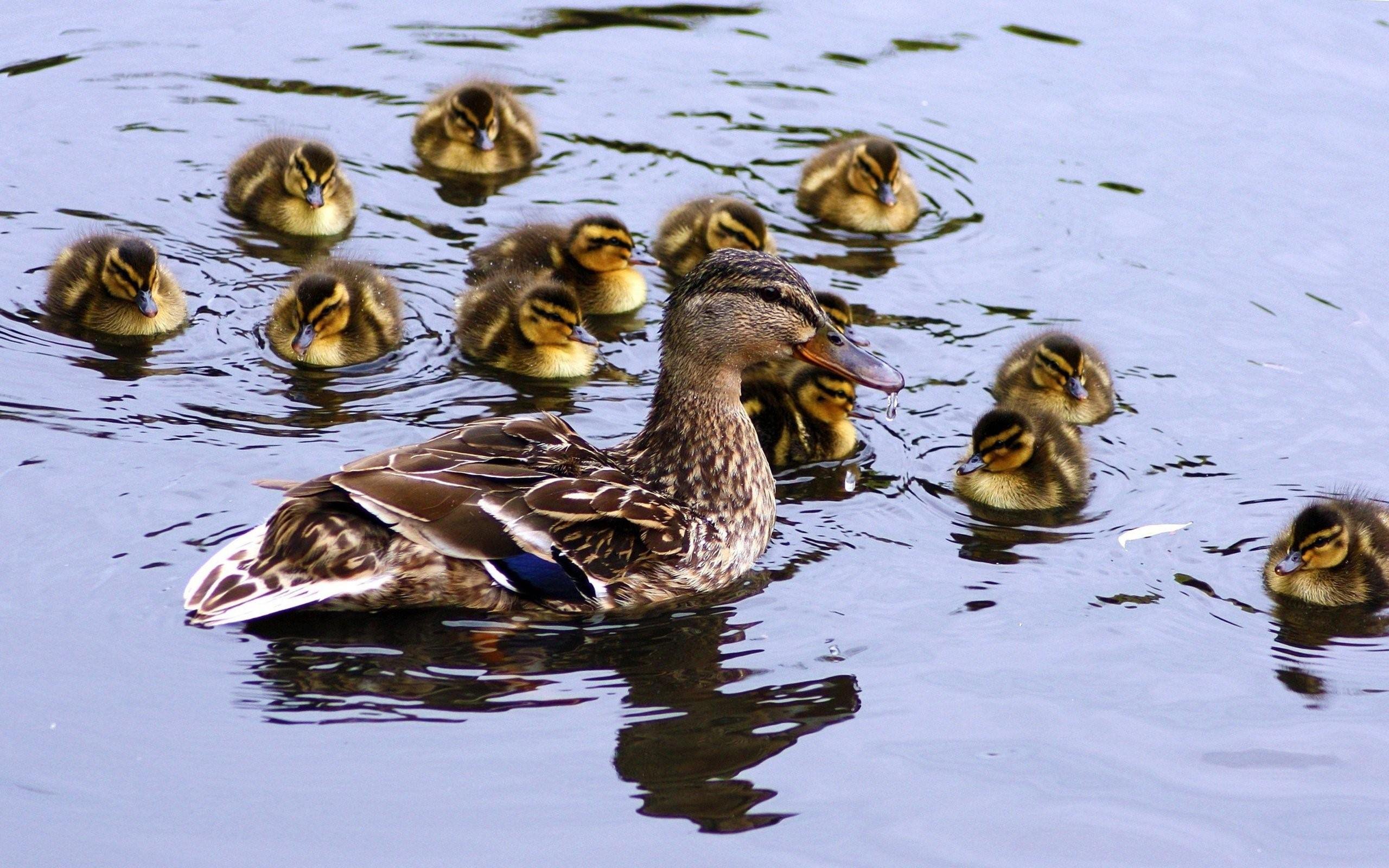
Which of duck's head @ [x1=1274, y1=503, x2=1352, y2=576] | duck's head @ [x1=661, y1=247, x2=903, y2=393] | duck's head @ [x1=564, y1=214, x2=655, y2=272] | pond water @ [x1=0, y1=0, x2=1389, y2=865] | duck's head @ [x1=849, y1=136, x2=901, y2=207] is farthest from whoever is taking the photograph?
duck's head @ [x1=849, y1=136, x2=901, y2=207]

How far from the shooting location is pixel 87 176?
675 centimetres

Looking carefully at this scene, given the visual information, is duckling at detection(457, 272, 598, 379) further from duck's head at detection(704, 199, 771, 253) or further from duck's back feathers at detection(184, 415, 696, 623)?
duck's back feathers at detection(184, 415, 696, 623)

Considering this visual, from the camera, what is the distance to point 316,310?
18.0ft

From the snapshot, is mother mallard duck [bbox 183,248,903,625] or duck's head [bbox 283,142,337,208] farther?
duck's head [bbox 283,142,337,208]

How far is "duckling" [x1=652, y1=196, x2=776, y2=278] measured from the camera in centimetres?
623

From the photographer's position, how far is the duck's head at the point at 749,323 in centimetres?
462

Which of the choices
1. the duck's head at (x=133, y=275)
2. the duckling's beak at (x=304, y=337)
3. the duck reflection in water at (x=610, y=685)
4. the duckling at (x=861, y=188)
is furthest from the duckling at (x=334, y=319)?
the duckling at (x=861, y=188)

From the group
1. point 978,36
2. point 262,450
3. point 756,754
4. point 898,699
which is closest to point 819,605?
point 898,699

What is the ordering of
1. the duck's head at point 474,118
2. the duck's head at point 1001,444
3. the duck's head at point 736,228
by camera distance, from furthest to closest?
the duck's head at point 474,118 → the duck's head at point 736,228 → the duck's head at point 1001,444

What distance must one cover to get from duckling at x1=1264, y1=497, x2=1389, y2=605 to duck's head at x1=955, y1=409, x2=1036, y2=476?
0.75 m

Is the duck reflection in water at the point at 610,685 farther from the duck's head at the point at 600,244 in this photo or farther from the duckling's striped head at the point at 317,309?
the duck's head at the point at 600,244

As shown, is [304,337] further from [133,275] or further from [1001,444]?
[1001,444]

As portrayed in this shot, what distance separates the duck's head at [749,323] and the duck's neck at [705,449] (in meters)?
0.05

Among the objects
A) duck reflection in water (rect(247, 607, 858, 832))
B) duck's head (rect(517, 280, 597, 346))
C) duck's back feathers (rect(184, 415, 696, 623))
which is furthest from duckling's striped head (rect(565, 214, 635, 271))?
duck reflection in water (rect(247, 607, 858, 832))
